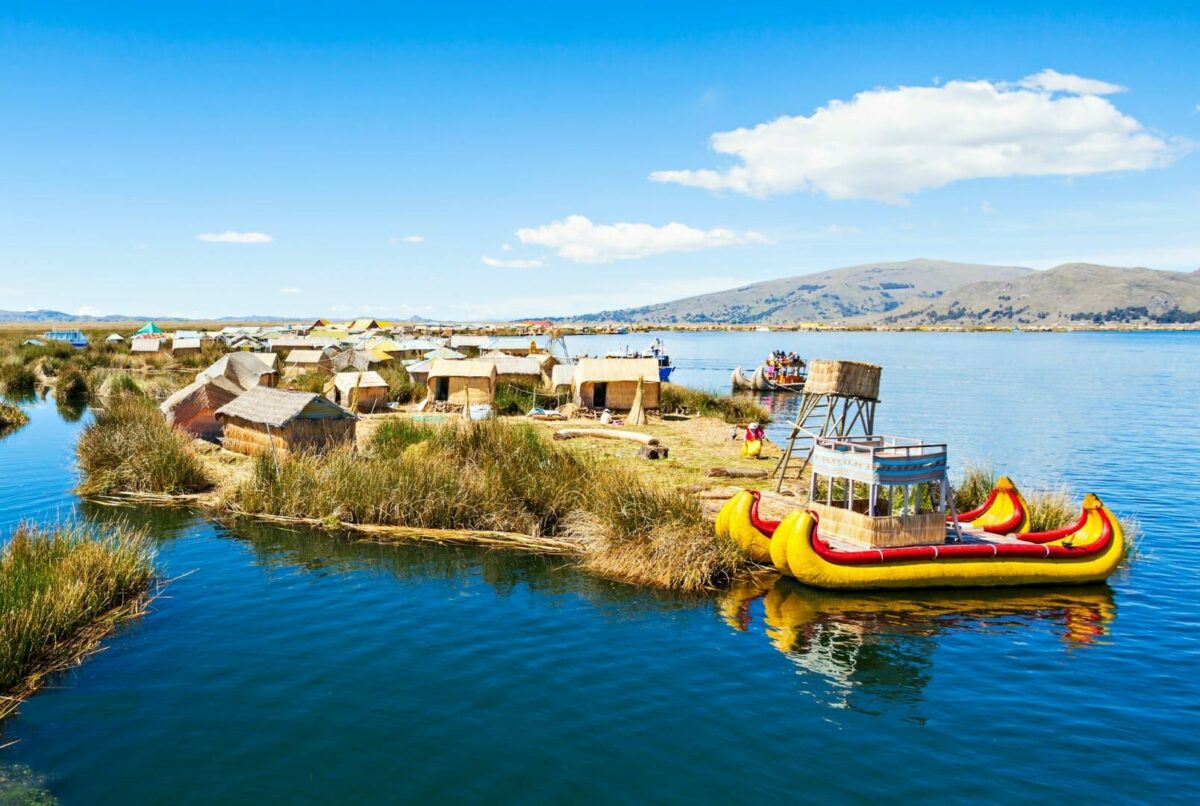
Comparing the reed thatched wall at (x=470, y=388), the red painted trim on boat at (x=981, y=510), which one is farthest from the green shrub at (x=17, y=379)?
the red painted trim on boat at (x=981, y=510)

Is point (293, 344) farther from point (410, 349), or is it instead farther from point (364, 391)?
point (364, 391)

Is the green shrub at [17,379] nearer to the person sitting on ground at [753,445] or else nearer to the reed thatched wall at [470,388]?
the reed thatched wall at [470,388]

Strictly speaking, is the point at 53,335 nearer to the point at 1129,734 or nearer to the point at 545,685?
the point at 545,685

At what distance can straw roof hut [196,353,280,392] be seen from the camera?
3401 centimetres

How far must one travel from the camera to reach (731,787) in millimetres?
8734

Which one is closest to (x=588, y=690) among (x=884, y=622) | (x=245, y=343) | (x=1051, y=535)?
(x=884, y=622)

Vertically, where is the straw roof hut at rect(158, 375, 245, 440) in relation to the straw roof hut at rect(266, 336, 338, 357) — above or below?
below

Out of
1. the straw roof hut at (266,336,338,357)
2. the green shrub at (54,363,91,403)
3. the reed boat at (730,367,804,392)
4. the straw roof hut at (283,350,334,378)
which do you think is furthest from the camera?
the straw roof hut at (266,336,338,357)

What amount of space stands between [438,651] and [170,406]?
70.0ft

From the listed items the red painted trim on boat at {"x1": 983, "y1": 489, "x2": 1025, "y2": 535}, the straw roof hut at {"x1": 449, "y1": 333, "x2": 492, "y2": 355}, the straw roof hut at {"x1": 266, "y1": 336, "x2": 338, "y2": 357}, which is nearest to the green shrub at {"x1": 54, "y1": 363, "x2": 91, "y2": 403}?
the straw roof hut at {"x1": 266, "y1": 336, "x2": 338, "y2": 357}

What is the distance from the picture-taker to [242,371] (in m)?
35.8

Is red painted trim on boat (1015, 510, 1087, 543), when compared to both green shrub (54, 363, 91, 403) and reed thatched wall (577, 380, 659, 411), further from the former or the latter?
green shrub (54, 363, 91, 403)

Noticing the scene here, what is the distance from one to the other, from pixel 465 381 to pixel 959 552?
2795cm

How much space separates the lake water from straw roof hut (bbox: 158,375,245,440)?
11486 millimetres
